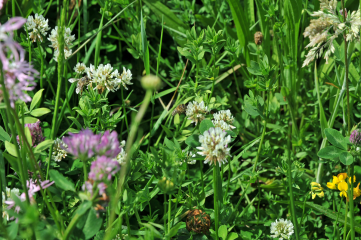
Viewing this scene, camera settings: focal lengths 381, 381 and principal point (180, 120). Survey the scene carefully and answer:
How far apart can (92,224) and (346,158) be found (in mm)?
1126

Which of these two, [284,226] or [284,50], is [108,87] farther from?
[284,50]

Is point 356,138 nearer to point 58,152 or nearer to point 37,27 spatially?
point 58,152

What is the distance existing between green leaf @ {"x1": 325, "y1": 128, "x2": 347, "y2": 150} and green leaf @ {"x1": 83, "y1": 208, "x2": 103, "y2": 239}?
1.15 meters

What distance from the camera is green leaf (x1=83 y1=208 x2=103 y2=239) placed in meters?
1.04

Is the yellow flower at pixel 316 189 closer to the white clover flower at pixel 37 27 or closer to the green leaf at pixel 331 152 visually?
the green leaf at pixel 331 152

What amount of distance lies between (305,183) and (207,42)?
928mm

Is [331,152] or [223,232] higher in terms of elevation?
[331,152]

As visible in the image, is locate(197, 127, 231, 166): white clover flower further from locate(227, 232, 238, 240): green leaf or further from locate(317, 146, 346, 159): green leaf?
locate(317, 146, 346, 159): green leaf

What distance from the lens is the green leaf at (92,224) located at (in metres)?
1.04

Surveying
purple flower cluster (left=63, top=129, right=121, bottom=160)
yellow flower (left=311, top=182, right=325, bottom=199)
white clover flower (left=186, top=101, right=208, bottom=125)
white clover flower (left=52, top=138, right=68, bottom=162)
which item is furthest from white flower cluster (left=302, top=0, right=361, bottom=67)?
white clover flower (left=52, top=138, right=68, bottom=162)

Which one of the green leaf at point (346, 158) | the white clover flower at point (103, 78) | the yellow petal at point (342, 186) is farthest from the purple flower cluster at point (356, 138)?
the white clover flower at point (103, 78)

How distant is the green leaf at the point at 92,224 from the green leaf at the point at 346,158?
1074 mm

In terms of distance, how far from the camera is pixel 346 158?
163cm

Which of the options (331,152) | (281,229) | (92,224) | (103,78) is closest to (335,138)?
(331,152)
